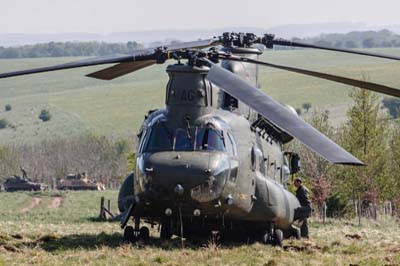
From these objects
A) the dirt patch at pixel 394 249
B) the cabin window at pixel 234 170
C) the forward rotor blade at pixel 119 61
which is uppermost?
the forward rotor blade at pixel 119 61

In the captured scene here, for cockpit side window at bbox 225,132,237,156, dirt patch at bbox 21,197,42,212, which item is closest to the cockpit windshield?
cockpit side window at bbox 225,132,237,156

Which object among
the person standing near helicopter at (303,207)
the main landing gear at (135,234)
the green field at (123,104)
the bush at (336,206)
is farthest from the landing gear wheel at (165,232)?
the green field at (123,104)

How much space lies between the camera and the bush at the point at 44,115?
172125 mm

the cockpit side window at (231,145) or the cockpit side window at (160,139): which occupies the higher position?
the cockpit side window at (160,139)

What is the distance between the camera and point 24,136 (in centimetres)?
16038

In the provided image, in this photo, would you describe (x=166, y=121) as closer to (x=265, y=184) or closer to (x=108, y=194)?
(x=265, y=184)

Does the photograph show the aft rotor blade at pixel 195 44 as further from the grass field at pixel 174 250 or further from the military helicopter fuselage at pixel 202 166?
the grass field at pixel 174 250

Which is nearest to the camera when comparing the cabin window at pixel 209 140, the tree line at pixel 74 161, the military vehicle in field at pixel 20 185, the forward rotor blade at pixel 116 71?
the cabin window at pixel 209 140

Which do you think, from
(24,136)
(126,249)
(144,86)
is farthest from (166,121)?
(144,86)

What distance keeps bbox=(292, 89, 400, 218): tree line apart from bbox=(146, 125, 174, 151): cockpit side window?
26.3 meters

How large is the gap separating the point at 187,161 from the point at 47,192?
170ft

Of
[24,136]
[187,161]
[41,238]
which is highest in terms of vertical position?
[187,161]

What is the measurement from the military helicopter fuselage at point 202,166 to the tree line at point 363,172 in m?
24.2

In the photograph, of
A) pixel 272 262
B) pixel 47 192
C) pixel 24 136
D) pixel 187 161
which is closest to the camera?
pixel 272 262
